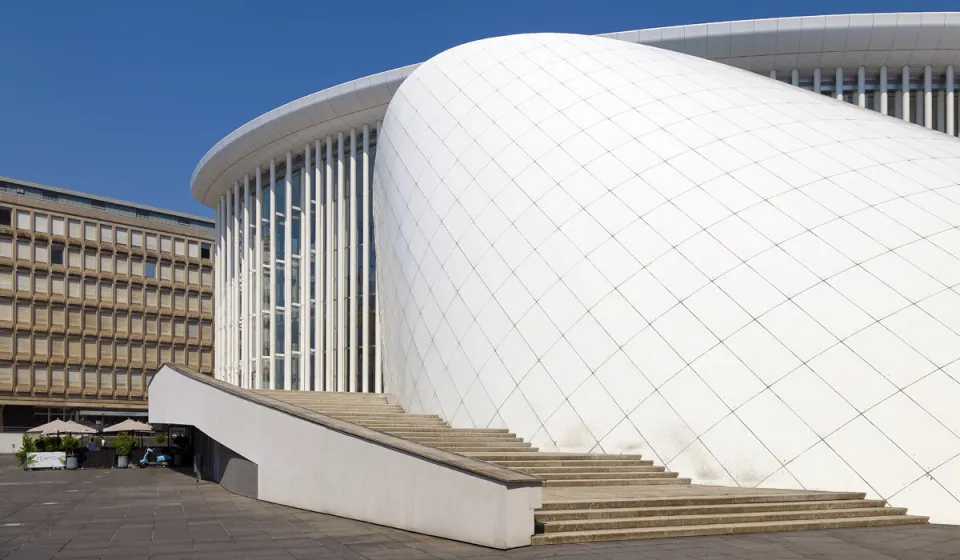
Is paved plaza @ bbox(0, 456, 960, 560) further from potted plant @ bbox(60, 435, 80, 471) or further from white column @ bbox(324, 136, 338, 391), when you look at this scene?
potted plant @ bbox(60, 435, 80, 471)

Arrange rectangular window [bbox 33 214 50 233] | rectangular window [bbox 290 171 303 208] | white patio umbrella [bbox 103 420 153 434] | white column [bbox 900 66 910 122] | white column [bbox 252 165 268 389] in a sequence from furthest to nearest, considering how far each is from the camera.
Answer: rectangular window [bbox 33 214 50 233] < white patio umbrella [bbox 103 420 153 434] < white column [bbox 252 165 268 389] < rectangular window [bbox 290 171 303 208] < white column [bbox 900 66 910 122]

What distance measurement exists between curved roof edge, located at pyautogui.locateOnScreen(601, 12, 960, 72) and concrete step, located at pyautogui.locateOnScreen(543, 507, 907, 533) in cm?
1835

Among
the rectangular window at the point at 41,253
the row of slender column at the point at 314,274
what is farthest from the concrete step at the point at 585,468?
the rectangular window at the point at 41,253

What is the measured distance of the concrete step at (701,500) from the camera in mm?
10586

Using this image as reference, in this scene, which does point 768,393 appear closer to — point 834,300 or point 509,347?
point 834,300

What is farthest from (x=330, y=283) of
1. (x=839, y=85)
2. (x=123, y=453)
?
(x=839, y=85)

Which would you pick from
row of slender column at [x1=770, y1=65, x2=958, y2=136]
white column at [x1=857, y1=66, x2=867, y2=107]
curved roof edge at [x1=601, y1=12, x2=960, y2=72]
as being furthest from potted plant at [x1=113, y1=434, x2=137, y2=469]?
white column at [x1=857, y1=66, x2=867, y2=107]

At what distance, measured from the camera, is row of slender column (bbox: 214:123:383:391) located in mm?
30234

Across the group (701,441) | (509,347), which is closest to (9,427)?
(509,347)

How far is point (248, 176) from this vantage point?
36.2 metres

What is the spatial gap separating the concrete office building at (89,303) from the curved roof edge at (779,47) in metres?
41.0

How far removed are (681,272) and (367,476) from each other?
6412 millimetres

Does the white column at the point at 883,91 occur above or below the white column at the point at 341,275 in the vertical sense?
above

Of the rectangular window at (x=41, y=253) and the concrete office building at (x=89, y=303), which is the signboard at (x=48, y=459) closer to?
the concrete office building at (x=89, y=303)
